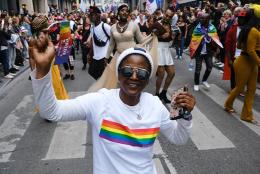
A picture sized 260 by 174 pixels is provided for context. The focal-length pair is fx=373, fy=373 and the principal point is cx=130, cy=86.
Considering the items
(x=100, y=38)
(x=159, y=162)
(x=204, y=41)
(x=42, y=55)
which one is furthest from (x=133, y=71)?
(x=204, y=41)

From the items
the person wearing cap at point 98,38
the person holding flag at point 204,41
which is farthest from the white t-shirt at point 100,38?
the person holding flag at point 204,41

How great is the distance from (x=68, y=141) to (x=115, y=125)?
12.6 feet

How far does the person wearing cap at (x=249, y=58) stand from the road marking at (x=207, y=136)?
729 mm

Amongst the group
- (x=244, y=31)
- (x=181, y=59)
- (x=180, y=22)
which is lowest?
(x=181, y=59)

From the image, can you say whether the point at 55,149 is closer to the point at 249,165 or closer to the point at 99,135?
the point at 249,165

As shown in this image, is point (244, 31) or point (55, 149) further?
point (244, 31)

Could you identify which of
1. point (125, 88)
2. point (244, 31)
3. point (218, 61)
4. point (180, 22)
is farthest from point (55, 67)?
point (180, 22)

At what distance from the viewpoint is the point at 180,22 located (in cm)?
1675

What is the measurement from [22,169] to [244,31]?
4.02 m

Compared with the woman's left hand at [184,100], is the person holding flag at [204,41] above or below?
below

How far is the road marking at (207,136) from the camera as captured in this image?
5488 millimetres

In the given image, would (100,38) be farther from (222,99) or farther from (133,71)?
(133,71)

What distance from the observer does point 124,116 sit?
2.10m

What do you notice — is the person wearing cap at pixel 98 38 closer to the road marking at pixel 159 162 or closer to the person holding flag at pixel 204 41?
the person holding flag at pixel 204 41
